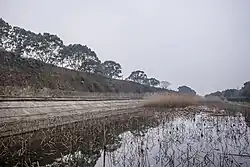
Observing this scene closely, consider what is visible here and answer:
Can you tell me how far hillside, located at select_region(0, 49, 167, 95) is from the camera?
94.2 ft

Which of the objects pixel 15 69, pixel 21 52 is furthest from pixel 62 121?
pixel 21 52

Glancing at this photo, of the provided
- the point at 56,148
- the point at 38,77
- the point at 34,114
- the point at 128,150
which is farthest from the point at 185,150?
the point at 38,77

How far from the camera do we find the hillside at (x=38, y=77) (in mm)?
28712

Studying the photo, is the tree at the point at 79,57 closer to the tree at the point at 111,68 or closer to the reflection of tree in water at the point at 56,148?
the tree at the point at 111,68

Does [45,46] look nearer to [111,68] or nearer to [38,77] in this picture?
[38,77]

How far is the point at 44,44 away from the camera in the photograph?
1599 inches

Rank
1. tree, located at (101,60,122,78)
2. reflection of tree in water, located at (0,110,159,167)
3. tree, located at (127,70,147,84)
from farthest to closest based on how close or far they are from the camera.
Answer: tree, located at (127,70,147,84), tree, located at (101,60,122,78), reflection of tree in water, located at (0,110,159,167)

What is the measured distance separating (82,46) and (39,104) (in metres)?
36.6

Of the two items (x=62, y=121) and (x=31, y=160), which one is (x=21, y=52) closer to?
(x=62, y=121)

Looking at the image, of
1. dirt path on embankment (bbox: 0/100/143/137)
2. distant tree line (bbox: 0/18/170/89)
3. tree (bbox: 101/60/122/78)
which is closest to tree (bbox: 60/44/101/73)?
distant tree line (bbox: 0/18/170/89)

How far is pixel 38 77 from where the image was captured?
1372 inches

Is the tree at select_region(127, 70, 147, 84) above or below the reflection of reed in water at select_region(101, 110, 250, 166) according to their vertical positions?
above

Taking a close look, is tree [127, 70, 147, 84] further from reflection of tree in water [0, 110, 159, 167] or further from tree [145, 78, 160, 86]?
reflection of tree in water [0, 110, 159, 167]

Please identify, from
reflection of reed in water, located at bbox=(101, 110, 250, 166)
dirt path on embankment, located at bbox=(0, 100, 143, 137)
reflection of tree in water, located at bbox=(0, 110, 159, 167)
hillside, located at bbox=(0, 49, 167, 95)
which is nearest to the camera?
reflection of reed in water, located at bbox=(101, 110, 250, 166)
